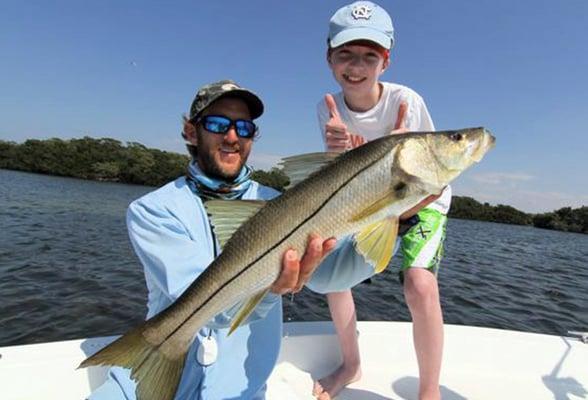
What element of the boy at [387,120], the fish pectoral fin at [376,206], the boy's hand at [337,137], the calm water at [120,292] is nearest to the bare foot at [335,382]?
the boy at [387,120]

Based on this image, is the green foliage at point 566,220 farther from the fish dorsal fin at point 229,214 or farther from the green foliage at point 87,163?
the fish dorsal fin at point 229,214

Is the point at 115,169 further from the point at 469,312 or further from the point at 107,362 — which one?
the point at 107,362

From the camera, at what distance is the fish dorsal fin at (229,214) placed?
7.10ft

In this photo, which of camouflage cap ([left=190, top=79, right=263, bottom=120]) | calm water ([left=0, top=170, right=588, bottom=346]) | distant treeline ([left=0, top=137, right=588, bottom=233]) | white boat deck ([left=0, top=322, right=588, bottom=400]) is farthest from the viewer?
distant treeline ([left=0, top=137, right=588, bottom=233])

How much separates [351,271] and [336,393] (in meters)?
1.92

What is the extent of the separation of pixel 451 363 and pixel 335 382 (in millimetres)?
1441

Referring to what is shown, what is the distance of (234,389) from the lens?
2777mm

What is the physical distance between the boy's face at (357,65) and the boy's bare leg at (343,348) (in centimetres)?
202

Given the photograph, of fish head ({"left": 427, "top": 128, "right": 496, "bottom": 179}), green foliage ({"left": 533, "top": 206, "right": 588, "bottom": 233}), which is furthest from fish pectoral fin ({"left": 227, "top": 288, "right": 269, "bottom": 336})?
green foliage ({"left": 533, "top": 206, "right": 588, "bottom": 233})

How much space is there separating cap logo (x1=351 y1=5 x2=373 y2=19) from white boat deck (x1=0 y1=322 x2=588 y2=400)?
10.6 ft

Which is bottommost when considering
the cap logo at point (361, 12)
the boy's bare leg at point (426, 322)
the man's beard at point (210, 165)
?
the boy's bare leg at point (426, 322)

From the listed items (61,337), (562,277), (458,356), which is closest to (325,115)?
(458,356)

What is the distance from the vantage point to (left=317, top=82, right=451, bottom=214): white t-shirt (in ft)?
11.9

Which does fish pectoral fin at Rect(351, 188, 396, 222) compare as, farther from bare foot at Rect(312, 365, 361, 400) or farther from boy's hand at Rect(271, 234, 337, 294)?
bare foot at Rect(312, 365, 361, 400)
